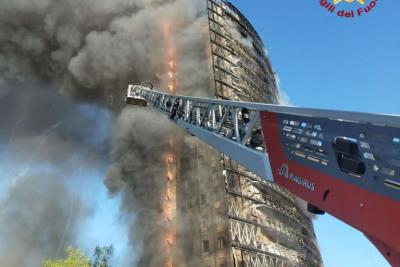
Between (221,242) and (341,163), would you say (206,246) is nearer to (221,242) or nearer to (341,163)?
(221,242)

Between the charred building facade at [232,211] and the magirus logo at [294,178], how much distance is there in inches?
531

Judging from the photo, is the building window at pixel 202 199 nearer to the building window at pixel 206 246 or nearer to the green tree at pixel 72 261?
the building window at pixel 206 246

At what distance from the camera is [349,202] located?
3.80m

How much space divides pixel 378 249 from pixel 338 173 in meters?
0.88

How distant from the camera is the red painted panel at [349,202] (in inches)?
128

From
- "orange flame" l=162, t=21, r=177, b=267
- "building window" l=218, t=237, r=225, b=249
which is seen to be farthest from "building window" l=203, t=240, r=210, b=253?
"orange flame" l=162, t=21, r=177, b=267

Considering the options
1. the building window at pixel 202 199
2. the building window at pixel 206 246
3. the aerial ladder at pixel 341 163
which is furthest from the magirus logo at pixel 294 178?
the building window at pixel 202 199

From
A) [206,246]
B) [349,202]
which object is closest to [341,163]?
[349,202]

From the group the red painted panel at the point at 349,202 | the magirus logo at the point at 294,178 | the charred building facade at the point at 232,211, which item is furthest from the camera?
the charred building facade at the point at 232,211

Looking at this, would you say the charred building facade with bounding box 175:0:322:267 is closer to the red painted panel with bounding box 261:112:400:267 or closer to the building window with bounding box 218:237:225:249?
the building window with bounding box 218:237:225:249

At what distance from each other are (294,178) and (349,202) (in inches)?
43.0

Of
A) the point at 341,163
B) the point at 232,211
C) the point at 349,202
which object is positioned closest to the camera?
the point at 349,202

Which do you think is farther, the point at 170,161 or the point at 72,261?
the point at 170,161

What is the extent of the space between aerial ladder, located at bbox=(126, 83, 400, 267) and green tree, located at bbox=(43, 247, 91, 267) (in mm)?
16905
